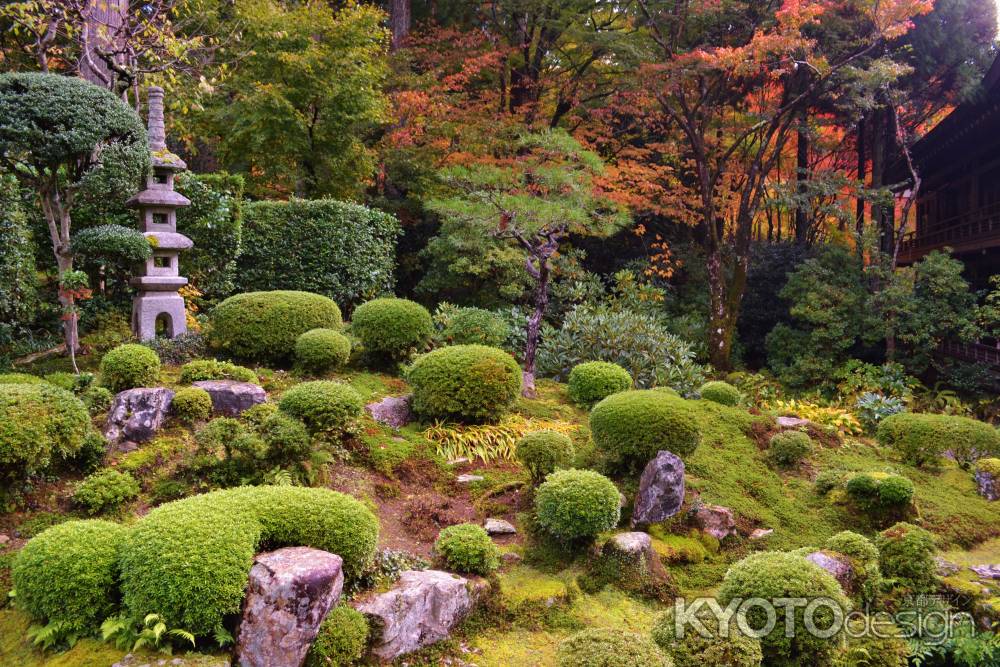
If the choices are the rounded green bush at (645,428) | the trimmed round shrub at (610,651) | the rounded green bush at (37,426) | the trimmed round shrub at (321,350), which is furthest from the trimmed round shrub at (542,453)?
the rounded green bush at (37,426)

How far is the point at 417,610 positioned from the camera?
15.0 feet

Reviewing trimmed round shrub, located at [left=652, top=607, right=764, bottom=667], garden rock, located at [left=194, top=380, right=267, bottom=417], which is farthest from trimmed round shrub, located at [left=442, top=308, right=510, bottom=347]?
trimmed round shrub, located at [left=652, top=607, right=764, bottom=667]

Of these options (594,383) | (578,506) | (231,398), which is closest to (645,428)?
(578,506)

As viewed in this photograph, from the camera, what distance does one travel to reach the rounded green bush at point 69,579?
3.89 metres

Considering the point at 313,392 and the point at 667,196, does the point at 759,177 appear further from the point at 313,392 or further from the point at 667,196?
the point at 313,392

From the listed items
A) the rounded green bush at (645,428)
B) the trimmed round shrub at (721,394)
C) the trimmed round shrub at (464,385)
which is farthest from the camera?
the trimmed round shrub at (721,394)

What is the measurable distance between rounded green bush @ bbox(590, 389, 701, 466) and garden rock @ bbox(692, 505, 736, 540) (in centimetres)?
60

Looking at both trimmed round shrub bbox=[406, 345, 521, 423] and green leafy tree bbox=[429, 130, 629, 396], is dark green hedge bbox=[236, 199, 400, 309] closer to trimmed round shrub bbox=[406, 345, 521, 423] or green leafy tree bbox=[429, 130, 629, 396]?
green leafy tree bbox=[429, 130, 629, 396]

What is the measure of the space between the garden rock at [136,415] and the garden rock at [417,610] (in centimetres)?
301

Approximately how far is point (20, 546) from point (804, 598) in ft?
18.4

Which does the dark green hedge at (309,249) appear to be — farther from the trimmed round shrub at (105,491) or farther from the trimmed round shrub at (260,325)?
the trimmed round shrub at (105,491)

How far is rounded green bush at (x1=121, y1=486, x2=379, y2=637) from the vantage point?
377 cm

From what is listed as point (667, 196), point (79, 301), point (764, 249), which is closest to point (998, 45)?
point (764, 249)

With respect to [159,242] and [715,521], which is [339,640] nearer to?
[715,521]
